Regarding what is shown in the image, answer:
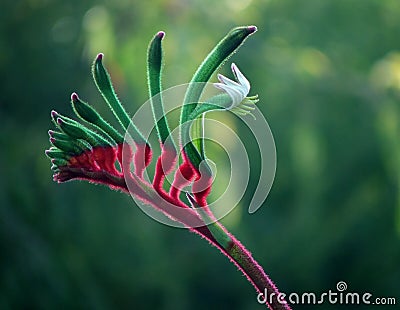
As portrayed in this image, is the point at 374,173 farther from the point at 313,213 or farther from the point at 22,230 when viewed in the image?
the point at 22,230

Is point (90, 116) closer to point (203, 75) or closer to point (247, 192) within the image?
point (203, 75)

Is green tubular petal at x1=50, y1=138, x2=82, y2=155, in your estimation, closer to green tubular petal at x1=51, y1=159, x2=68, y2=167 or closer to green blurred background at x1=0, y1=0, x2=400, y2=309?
green tubular petal at x1=51, y1=159, x2=68, y2=167

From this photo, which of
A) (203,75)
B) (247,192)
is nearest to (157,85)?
(203,75)

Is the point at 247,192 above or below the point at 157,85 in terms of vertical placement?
above

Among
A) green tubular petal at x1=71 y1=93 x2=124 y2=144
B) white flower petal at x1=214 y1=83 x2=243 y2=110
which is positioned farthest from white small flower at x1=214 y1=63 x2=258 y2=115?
green tubular petal at x1=71 y1=93 x2=124 y2=144

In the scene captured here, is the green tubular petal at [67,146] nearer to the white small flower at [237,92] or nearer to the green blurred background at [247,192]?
the white small flower at [237,92]

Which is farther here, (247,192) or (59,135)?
(247,192)
